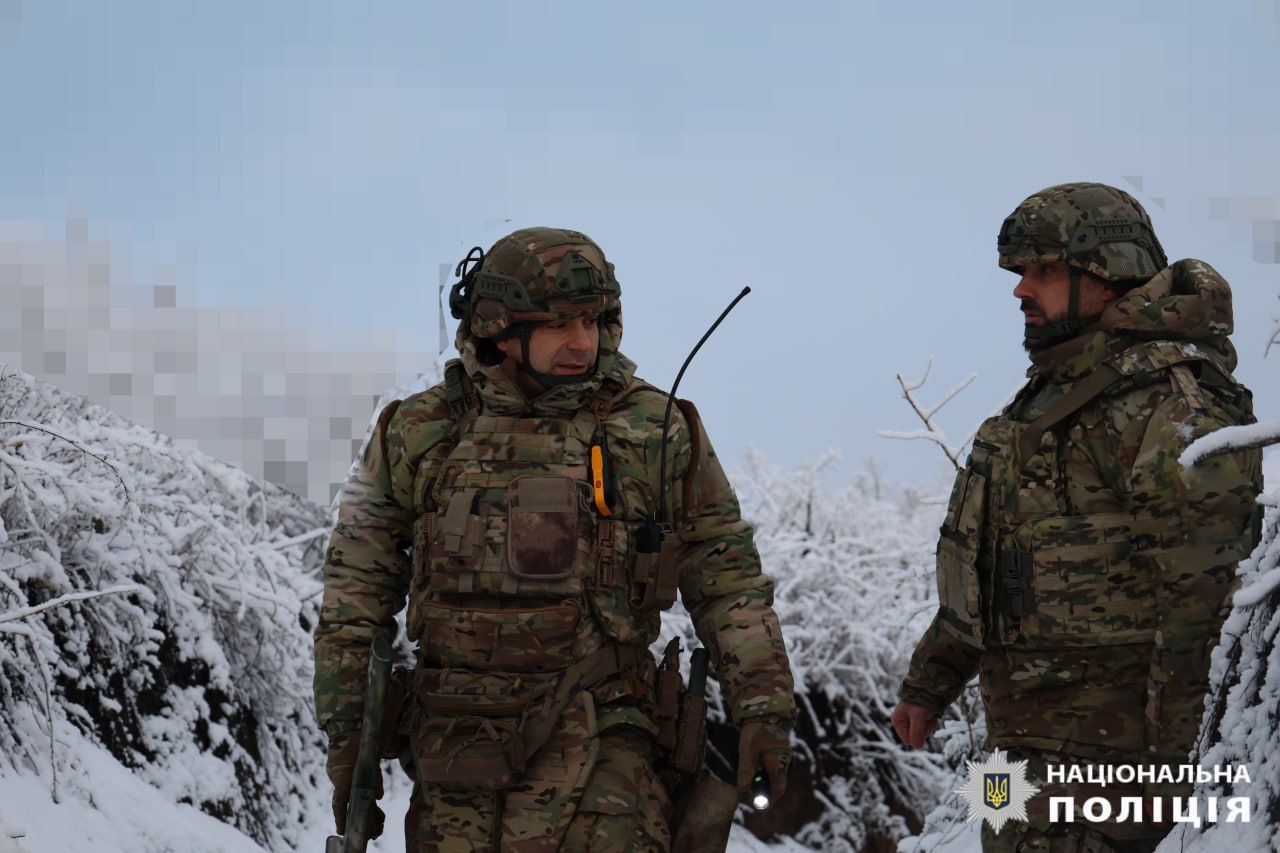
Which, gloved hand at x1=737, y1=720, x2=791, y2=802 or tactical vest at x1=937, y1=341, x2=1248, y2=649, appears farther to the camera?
tactical vest at x1=937, y1=341, x2=1248, y2=649

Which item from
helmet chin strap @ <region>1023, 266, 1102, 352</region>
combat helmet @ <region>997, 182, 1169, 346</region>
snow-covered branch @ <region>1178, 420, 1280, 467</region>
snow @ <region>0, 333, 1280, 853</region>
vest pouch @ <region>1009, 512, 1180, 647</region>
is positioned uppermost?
combat helmet @ <region>997, 182, 1169, 346</region>

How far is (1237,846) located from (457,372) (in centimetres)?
255

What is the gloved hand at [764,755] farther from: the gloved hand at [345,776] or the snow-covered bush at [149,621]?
the snow-covered bush at [149,621]

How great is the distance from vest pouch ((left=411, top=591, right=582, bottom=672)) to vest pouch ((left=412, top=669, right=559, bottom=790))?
1.7 inches

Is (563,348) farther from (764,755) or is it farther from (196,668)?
(196,668)

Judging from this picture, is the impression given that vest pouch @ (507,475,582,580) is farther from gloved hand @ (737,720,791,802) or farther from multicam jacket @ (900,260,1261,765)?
multicam jacket @ (900,260,1261,765)

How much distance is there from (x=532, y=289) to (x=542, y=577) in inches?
33.6

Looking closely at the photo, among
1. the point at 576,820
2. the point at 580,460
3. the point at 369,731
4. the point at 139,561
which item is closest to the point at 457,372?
the point at 580,460

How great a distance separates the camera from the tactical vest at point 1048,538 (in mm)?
4004

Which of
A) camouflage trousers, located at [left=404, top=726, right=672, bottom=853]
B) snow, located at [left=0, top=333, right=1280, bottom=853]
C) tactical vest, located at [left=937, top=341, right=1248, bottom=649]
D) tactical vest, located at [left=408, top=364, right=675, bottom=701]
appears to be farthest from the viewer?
snow, located at [left=0, top=333, right=1280, bottom=853]

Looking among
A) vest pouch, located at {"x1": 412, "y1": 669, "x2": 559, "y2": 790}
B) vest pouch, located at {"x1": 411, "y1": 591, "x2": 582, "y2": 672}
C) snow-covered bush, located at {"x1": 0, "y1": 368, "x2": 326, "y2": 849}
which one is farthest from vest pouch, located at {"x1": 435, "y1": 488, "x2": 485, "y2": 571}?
snow-covered bush, located at {"x1": 0, "y1": 368, "x2": 326, "y2": 849}

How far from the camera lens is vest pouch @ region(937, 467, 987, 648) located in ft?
14.0

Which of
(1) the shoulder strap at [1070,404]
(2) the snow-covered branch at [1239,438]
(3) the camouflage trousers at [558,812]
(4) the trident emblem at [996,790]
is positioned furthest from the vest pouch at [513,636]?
(2) the snow-covered branch at [1239,438]

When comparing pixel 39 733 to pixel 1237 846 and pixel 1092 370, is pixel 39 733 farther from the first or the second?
pixel 1237 846
